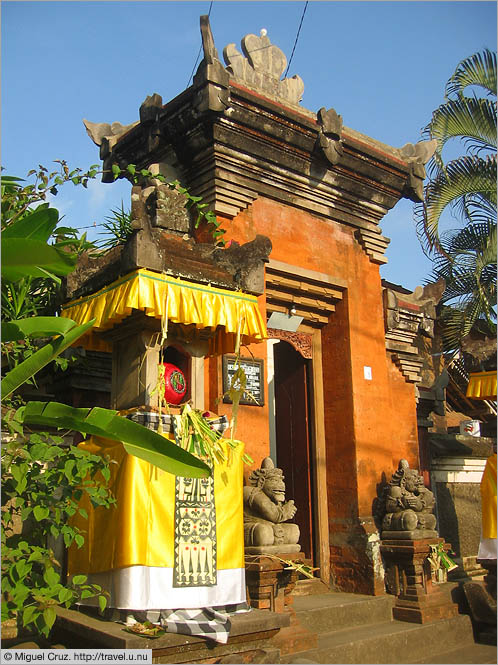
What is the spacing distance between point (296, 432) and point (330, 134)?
3722mm

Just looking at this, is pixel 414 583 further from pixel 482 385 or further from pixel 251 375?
pixel 482 385

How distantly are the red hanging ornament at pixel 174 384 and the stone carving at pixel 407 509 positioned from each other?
128 inches

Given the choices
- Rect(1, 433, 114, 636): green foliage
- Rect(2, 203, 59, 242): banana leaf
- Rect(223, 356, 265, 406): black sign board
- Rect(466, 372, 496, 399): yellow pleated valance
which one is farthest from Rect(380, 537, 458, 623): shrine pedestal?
Rect(2, 203, 59, 242): banana leaf

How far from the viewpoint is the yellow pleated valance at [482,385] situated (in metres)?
9.59

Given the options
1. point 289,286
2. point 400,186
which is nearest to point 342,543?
point 289,286

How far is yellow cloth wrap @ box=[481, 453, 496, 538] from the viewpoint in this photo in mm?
8148

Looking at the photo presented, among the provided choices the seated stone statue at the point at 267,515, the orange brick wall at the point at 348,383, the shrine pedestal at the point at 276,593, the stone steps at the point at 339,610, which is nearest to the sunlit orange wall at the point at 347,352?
the orange brick wall at the point at 348,383

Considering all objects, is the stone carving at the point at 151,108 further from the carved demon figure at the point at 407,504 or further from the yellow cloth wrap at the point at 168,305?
the carved demon figure at the point at 407,504

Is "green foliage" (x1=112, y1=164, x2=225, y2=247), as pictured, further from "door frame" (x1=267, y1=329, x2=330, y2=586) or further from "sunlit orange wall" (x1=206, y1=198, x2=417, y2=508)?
"door frame" (x1=267, y1=329, x2=330, y2=586)

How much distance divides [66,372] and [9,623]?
2.39 m

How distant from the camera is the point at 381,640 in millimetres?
6582

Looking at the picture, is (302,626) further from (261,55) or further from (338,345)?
(261,55)

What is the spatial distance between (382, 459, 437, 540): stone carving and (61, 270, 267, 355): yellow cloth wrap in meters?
2.93

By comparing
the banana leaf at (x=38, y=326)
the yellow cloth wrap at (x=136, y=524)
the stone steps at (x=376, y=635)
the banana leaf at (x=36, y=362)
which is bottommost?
the stone steps at (x=376, y=635)
